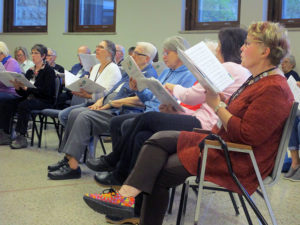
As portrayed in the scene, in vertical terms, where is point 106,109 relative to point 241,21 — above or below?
below

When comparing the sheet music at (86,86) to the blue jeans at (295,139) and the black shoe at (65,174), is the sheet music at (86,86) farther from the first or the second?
the blue jeans at (295,139)

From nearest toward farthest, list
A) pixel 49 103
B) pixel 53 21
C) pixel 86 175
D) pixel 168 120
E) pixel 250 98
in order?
pixel 250 98 → pixel 168 120 → pixel 86 175 → pixel 49 103 → pixel 53 21

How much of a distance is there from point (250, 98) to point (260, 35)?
11.8 inches

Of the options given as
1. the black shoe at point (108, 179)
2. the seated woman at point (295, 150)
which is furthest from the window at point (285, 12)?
the black shoe at point (108, 179)

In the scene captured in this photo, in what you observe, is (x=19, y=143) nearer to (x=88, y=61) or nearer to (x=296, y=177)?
(x=88, y=61)

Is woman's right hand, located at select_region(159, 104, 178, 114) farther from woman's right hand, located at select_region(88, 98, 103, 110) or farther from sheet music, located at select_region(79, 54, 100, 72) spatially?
sheet music, located at select_region(79, 54, 100, 72)

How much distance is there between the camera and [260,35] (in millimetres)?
1804

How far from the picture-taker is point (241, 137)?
1.68m

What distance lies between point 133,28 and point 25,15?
2724 millimetres

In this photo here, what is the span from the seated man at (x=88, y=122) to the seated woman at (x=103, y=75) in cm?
29

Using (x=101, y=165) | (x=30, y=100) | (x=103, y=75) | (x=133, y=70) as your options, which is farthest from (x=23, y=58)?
(x=101, y=165)

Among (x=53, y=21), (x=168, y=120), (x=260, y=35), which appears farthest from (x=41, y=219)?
(x=53, y=21)

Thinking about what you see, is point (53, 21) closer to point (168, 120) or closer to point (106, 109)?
point (106, 109)

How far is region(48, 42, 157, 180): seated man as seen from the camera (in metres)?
3.31
